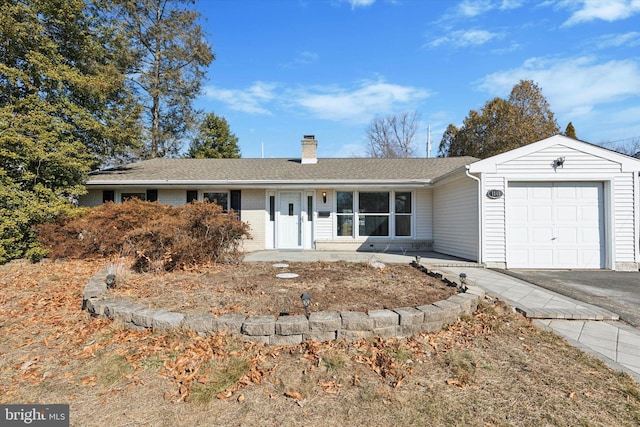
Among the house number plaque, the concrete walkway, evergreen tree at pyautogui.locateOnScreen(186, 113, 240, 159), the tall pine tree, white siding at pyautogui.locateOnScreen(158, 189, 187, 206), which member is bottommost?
the concrete walkway

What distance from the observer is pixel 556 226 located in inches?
302

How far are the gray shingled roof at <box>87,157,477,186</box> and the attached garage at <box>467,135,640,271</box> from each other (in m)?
2.74

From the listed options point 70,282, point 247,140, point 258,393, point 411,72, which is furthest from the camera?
point 247,140

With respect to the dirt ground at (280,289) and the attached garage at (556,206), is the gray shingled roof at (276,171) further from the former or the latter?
the dirt ground at (280,289)

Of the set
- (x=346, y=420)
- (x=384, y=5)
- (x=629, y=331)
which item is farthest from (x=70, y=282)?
(x=384, y=5)

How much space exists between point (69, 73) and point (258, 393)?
Result: 33.4 ft

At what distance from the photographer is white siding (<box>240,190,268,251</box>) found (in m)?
10.8

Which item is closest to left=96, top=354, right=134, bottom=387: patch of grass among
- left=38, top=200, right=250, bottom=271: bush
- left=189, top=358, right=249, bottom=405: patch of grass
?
left=189, top=358, right=249, bottom=405: patch of grass

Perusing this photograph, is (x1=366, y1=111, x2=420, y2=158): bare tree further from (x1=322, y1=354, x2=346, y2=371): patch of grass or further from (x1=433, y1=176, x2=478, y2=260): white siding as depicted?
(x1=322, y1=354, x2=346, y2=371): patch of grass

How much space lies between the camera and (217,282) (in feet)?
17.0

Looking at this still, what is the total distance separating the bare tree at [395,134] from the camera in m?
27.7

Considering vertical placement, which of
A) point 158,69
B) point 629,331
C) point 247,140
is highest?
point 158,69

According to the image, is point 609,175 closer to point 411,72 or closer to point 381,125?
point 411,72

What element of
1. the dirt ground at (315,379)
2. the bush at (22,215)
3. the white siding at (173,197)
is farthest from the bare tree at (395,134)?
the dirt ground at (315,379)
